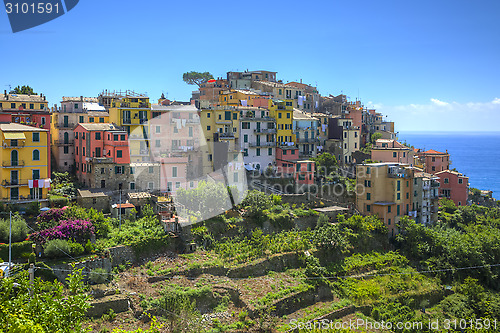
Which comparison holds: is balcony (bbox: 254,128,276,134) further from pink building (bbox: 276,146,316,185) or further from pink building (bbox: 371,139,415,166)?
pink building (bbox: 371,139,415,166)

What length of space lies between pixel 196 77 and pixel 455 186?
38.5 metres

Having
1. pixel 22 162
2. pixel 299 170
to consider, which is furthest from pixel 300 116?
pixel 22 162

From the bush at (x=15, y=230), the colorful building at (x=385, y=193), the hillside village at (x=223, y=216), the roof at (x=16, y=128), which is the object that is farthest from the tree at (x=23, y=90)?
the colorful building at (x=385, y=193)

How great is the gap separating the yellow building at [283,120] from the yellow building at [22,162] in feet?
76.1

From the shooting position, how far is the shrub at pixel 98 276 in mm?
29109

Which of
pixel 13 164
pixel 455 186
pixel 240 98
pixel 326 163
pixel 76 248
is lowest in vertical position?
pixel 76 248

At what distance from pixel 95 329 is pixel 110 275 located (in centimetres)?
467

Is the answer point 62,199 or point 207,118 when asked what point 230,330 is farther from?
point 207,118

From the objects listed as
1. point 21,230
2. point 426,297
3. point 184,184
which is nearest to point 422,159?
point 426,297

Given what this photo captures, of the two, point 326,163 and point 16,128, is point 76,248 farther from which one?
point 326,163

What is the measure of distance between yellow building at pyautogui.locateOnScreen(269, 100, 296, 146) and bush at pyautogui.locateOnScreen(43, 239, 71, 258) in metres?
25.3

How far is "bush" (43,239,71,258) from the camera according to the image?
2914 cm

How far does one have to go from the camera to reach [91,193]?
36.4 m

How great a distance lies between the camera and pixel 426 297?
3609 cm
